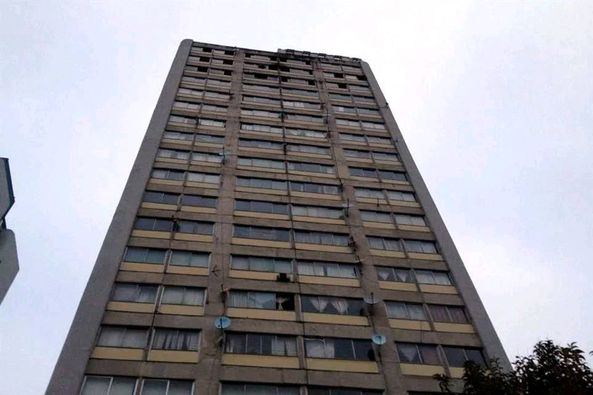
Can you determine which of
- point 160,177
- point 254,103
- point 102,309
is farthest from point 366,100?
point 102,309

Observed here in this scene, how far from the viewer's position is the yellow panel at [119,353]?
2314 centimetres

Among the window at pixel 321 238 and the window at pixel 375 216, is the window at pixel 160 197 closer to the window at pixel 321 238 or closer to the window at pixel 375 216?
the window at pixel 321 238

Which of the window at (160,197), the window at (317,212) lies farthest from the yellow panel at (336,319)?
the window at (160,197)

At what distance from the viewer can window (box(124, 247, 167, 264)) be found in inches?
1121

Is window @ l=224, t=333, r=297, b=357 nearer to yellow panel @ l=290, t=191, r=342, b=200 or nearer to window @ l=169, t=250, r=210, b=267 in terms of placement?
window @ l=169, t=250, r=210, b=267

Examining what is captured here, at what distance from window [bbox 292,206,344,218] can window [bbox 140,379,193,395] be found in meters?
14.3

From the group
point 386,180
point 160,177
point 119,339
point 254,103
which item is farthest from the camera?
point 254,103

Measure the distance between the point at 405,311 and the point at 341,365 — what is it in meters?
5.74

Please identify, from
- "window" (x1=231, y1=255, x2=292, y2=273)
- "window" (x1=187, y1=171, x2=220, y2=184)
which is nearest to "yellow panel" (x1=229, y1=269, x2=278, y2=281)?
"window" (x1=231, y1=255, x2=292, y2=273)

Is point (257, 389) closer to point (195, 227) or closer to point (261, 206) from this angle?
point (195, 227)

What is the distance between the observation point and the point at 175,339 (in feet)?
79.8

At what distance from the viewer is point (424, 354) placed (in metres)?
25.9

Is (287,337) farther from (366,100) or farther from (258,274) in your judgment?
(366,100)

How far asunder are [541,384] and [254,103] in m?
35.3
